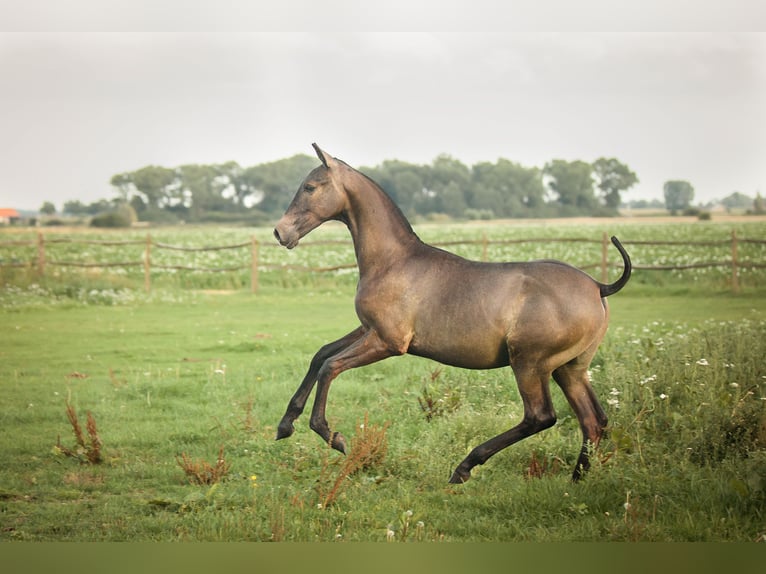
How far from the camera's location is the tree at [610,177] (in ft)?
66.3

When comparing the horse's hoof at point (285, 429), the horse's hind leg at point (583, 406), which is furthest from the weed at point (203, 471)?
the horse's hind leg at point (583, 406)

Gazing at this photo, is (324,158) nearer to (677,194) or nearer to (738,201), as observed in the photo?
(738,201)

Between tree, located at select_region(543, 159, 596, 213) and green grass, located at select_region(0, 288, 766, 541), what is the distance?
42.3 feet

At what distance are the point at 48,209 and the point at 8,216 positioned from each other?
A: 286 cm

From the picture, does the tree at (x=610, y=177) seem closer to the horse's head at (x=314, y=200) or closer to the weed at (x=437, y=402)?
the weed at (x=437, y=402)

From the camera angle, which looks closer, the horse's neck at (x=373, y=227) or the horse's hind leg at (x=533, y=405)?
the horse's hind leg at (x=533, y=405)

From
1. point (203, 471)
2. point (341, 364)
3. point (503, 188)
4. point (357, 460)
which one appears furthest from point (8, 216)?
point (341, 364)

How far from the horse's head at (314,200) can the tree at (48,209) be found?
15.9 meters

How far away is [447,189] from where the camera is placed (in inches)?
824

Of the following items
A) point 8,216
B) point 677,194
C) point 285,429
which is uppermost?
point 677,194

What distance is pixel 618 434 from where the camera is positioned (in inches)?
187

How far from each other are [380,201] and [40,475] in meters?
2.79

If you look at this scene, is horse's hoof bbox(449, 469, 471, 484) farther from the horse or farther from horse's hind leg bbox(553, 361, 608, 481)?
horse's hind leg bbox(553, 361, 608, 481)

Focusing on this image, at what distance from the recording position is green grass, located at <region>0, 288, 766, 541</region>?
4.33 meters
